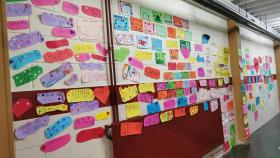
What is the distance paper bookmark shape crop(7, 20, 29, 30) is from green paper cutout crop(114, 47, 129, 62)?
33.7 inches

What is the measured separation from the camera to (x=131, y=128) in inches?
90.1

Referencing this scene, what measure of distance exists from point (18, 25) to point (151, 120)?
1547 millimetres

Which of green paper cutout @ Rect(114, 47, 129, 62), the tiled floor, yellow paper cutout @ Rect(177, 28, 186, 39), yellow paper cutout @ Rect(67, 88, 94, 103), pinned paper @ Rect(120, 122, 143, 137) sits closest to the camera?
yellow paper cutout @ Rect(67, 88, 94, 103)

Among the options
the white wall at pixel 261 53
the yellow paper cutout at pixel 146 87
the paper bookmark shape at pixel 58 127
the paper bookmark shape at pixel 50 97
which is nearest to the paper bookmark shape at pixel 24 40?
the paper bookmark shape at pixel 50 97

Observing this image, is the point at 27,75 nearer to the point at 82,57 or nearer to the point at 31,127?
the point at 31,127

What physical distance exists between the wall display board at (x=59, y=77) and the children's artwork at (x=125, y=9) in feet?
0.79

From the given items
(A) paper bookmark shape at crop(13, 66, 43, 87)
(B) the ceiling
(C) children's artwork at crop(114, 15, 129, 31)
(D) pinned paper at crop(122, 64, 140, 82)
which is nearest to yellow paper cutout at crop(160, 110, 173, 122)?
(D) pinned paper at crop(122, 64, 140, 82)

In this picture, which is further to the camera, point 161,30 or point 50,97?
point 161,30

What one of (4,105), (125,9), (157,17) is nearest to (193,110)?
(157,17)

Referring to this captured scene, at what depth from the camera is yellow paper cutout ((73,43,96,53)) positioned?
2008mm

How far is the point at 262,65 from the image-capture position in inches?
266

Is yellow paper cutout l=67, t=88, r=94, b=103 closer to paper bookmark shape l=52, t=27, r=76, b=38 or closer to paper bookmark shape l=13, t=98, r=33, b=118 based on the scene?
paper bookmark shape l=13, t=98, r=33, b=118

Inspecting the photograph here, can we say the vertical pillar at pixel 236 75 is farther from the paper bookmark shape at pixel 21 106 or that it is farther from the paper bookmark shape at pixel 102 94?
the paper bookmark shape at pixel 21 106

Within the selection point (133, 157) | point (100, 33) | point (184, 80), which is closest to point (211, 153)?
point (184, 80)
